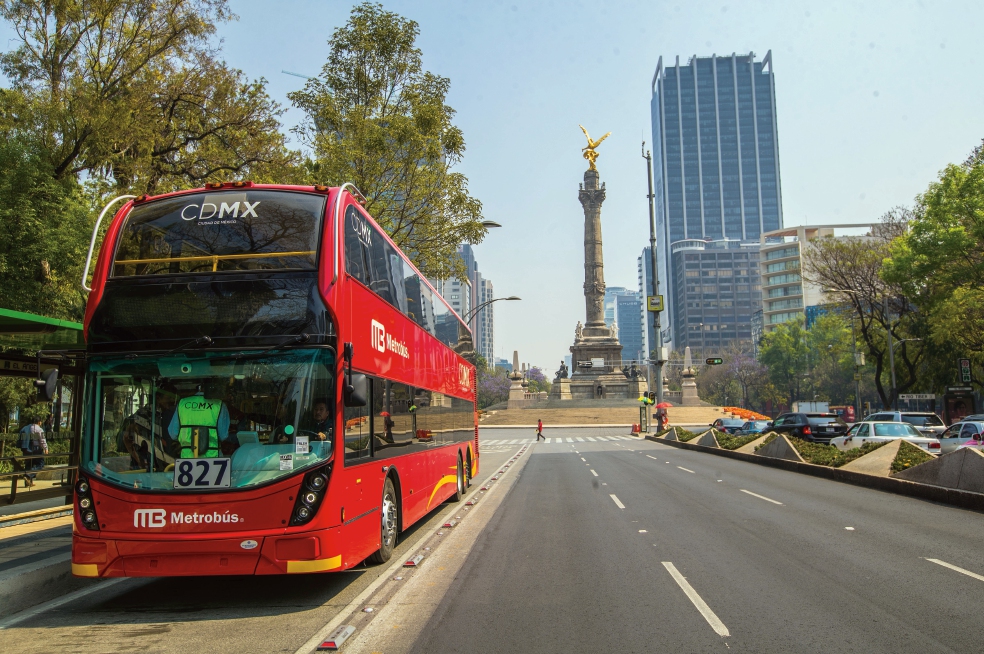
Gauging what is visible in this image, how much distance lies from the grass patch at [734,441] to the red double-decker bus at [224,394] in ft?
73.3

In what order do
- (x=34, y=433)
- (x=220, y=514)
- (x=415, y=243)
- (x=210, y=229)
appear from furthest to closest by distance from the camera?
(x=415, y=243) < (x=34, y=433) < (x=210, y=229) < (x=220, y=514)

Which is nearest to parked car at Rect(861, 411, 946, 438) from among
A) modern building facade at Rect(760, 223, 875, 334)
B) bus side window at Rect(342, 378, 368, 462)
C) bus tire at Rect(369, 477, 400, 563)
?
bus tire at Rect(369, 477, 400, 563)

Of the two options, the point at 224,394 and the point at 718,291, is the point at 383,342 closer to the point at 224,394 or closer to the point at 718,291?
the point at 224,394

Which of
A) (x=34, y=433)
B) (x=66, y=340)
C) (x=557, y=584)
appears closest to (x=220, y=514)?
(x=557, y=584)

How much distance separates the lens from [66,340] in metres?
11.1

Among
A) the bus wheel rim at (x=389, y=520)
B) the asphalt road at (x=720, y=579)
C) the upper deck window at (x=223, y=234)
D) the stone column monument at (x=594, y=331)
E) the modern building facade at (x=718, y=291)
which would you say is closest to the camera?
the asphalt road at (x=720, y=579)

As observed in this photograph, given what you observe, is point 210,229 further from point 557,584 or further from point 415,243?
point 415,243

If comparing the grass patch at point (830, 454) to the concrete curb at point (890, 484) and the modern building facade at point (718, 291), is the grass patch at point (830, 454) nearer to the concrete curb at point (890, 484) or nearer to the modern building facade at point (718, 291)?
the concrete curb at point (890, 484)

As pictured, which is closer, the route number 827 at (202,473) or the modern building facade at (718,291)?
the route number 827 at (202,473)

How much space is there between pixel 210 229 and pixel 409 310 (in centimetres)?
373

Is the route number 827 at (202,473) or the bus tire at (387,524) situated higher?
the route number 827 at (202,473)

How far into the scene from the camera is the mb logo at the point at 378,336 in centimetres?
820

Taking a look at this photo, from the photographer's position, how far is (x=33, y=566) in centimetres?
757

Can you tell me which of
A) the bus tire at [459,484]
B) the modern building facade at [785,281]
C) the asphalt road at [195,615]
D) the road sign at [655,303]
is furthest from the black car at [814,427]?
the modern building facade at [785,281]
